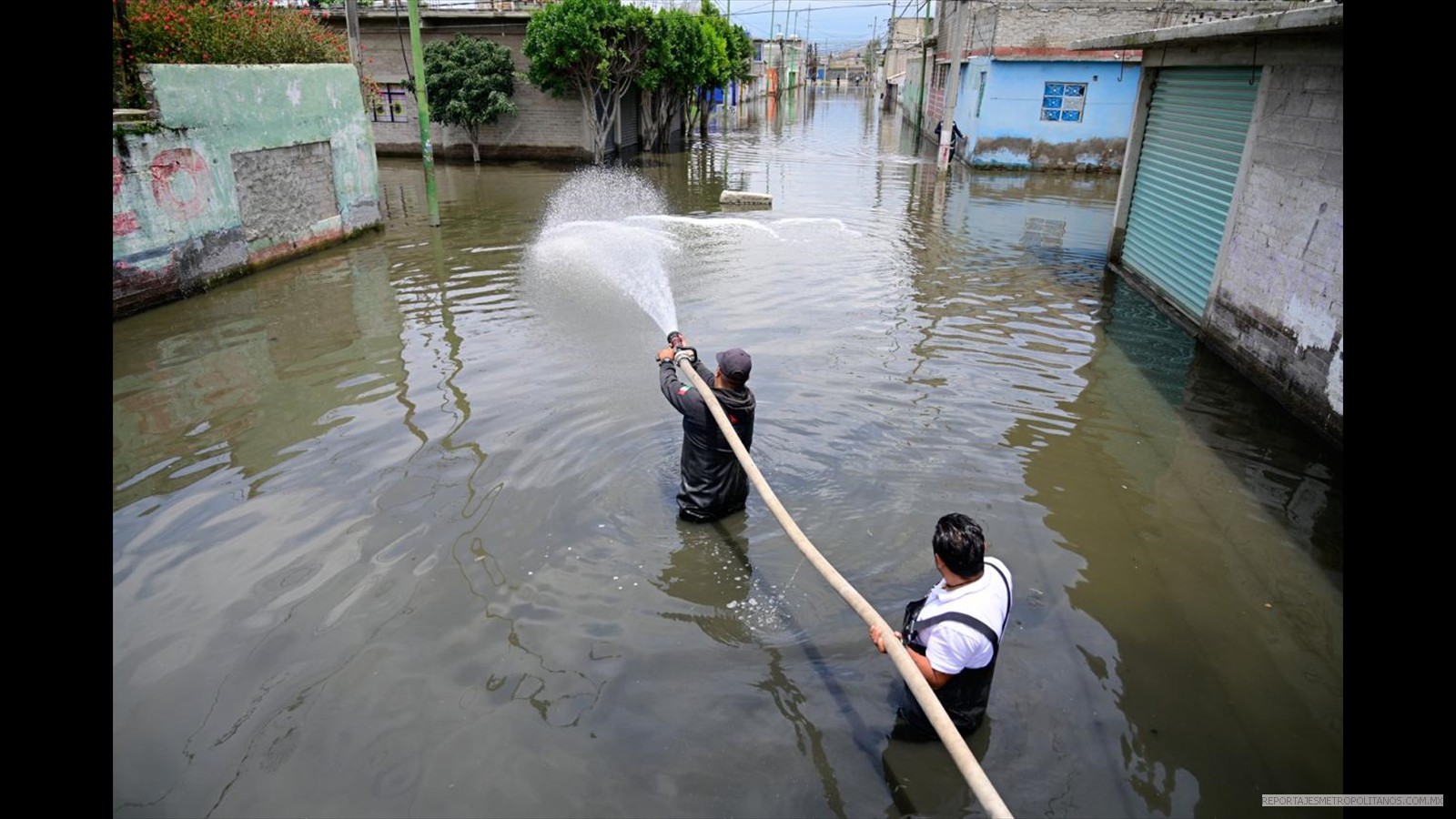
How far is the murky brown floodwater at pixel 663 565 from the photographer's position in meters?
3.94

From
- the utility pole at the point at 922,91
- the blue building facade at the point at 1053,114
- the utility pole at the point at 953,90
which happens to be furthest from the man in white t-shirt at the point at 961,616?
the utility pole at the point at 922,91

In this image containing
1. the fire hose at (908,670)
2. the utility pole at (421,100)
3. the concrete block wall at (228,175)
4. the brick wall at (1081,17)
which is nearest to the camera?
the fire hose at (908,670)

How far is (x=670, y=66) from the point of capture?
25.8 metres

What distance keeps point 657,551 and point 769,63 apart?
2907 inches

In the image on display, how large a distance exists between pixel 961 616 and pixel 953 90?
2731 centimetres

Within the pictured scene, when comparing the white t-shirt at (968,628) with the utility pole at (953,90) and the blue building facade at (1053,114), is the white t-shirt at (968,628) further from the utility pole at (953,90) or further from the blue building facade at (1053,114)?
the blue building facade at (1053,114)

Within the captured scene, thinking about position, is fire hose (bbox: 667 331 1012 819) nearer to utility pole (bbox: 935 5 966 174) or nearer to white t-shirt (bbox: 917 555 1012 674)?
white t-shirt (bbox: 917 555 1012 674)

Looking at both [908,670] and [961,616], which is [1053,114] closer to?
[961,616]

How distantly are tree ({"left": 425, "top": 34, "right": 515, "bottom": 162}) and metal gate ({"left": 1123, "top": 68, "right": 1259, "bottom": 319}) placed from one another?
18.8m

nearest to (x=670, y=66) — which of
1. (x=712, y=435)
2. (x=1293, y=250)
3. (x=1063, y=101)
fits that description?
(x=1063, y=101)

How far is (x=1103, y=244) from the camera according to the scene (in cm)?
1573

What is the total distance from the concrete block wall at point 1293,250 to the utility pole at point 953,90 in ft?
53.4

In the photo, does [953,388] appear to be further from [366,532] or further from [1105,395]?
[366,532]

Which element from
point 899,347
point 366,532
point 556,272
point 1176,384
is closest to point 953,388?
point 899,347
